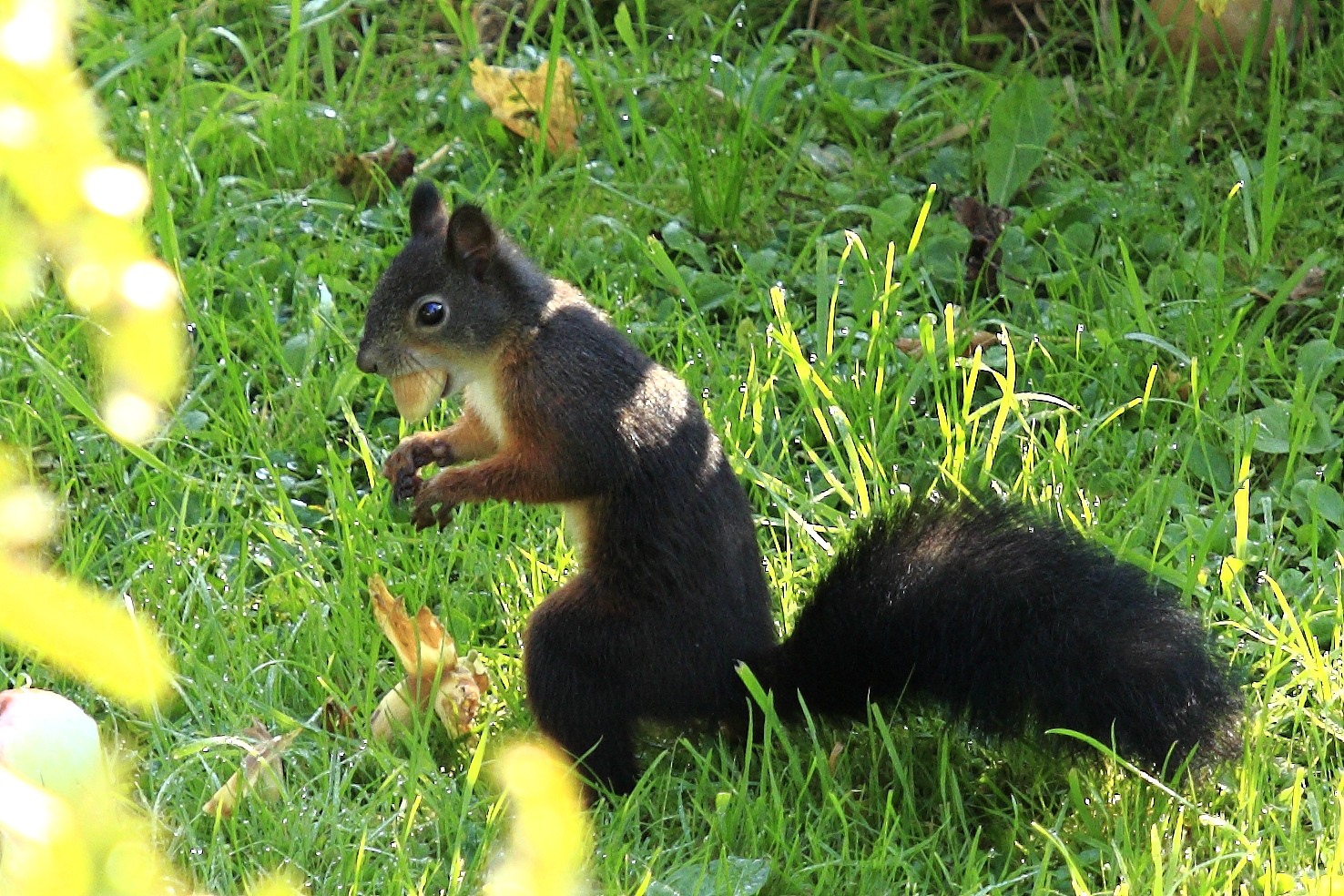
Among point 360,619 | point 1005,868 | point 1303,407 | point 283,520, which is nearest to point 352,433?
point 283,520

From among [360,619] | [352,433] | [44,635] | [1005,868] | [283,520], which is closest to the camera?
[44,635]

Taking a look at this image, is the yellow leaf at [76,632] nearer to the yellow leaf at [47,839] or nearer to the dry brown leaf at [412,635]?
the yellow leaf at [47,839]

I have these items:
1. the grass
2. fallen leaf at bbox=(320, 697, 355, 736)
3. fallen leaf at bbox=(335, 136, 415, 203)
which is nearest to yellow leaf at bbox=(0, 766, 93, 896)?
the grass

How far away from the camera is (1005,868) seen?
6.37 feet

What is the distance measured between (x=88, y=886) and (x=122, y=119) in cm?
356

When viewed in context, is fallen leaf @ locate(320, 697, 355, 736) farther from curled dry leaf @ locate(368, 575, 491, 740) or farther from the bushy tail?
the bushy tail

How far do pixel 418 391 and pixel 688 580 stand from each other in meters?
0.53

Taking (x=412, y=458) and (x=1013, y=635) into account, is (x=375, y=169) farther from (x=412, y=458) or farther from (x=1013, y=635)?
(x=1013, y=635)

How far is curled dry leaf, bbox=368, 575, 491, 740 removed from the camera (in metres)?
2.21

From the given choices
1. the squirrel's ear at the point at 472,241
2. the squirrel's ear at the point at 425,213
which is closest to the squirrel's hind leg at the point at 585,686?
the squirrel's ear at the point at 472,241

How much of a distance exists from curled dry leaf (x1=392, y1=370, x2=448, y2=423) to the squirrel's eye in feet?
0.26

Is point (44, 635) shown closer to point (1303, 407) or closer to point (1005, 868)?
point (1005, 868)

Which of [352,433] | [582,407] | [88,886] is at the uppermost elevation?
[88,886]

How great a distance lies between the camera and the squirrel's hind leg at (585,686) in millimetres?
2072
